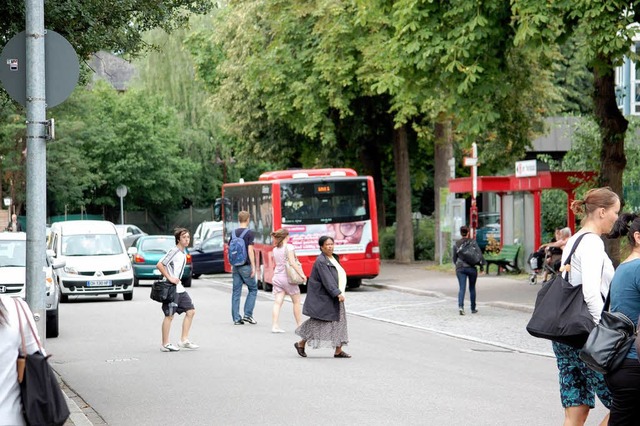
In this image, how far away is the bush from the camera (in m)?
43.1

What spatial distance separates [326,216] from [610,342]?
2416cm

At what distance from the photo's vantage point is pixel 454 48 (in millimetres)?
21609

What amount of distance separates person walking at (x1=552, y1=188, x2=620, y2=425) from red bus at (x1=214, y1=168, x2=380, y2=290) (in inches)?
870

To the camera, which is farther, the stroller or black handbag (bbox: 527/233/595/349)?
the stroller

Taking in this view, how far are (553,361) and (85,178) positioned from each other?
51.3 metres

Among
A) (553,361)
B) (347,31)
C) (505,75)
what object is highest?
(347,31)

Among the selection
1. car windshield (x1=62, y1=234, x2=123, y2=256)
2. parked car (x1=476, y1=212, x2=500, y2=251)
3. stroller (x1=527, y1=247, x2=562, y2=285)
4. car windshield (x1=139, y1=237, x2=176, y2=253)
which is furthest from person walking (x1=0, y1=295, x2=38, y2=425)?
parked car (x1=476, y1=212, x2=500, y2=251)

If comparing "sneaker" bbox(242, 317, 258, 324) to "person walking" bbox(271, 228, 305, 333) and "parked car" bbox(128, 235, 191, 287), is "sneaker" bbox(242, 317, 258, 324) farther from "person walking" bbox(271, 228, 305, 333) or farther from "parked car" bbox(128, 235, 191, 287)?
"parked car" bbox(128, 235, 191, 287)

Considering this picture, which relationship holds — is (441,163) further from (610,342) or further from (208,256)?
(610,342)

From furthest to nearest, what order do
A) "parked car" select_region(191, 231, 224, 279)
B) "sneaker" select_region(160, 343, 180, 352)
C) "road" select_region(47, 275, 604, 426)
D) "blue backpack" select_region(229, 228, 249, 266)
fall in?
"parked car" select_region(191, 231, 224, 279) < "blue backpack" select_region(229, 228, 249, 266) < "sneaker" select_region(160, 343, 180, 352) < "road" select_region(47, 275, 604, 426)

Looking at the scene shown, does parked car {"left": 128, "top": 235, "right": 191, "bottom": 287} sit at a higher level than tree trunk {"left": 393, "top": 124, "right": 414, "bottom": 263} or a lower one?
lower

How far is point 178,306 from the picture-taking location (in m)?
16.0

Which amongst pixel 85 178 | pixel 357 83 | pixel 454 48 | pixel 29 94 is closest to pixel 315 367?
pixel 29 94

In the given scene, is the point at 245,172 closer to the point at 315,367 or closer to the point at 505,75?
the point at 505,75
